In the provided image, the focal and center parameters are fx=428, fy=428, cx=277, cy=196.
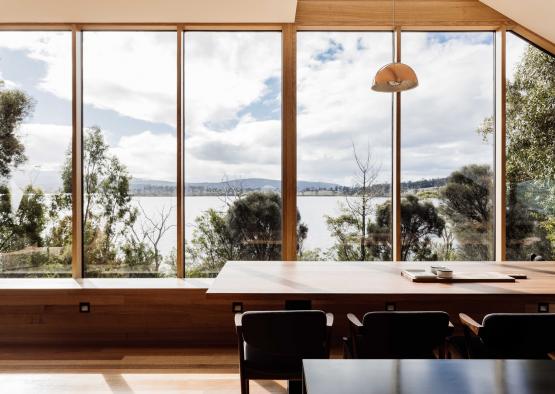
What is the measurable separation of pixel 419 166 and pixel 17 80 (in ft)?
13.9

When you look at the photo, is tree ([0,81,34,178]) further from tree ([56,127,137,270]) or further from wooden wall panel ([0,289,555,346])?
wooden wall panel ([0,289,555,346])

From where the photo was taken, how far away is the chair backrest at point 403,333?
212 cm

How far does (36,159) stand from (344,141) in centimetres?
318

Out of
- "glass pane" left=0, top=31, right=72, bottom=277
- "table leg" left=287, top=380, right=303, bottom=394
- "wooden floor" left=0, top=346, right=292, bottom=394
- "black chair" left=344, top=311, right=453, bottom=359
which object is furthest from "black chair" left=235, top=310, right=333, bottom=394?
"glass pane" left=0, top=31, right=72, bottom=277

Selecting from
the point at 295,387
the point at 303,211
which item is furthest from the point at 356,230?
the point at 295,387

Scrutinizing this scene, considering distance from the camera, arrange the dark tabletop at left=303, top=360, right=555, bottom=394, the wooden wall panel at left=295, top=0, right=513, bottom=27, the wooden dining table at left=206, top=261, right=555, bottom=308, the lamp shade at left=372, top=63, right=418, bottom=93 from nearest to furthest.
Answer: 1. the dark tabletop at left=303, top=360, right=555, bottom=394
2. the wooden dining table at left=206, top=261, right=555, bottom=308
3. the lamp shade at left=372, top=63, right=418, bottom=93
4. the wooden wall panel at left=295, top=0, right=513, bottom=27

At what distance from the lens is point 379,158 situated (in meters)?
4.44

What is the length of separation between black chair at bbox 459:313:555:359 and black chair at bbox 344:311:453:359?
0.64 ft

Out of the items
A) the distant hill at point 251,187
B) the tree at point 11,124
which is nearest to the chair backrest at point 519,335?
the distant hill at point 251,187

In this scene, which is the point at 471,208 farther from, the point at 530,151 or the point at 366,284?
the point at 366,284

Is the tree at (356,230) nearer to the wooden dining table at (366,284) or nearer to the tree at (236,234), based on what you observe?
the tree at (236,234)

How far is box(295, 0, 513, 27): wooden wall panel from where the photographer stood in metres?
4.36

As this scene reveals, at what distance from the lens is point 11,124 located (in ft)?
14.4

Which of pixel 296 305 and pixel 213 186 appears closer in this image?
pixel 296 305
